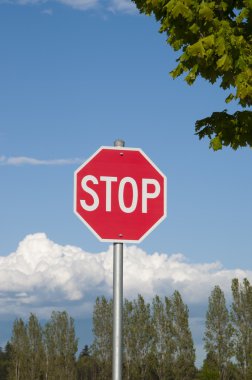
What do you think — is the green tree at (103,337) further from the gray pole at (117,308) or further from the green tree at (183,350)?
the gray pole at (117,308)

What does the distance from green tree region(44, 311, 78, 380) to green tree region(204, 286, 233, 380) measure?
16.9 meters

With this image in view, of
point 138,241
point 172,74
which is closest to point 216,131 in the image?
point 172,74

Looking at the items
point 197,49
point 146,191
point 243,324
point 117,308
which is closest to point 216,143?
point 197,49

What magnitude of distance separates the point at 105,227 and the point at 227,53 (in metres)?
3.19

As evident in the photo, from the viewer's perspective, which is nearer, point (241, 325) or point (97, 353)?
point (241, 325)

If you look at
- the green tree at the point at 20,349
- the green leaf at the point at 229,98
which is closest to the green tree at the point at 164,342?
the green tree at the point at 20,349

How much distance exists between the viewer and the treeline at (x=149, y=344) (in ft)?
211

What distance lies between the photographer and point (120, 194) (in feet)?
16.2

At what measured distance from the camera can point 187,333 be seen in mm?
67562

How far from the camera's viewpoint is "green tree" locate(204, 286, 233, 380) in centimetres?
6431

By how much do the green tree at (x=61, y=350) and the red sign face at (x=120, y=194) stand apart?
72967 millimetres

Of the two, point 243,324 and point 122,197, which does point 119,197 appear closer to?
point 122,197

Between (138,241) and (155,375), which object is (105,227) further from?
(155,375)

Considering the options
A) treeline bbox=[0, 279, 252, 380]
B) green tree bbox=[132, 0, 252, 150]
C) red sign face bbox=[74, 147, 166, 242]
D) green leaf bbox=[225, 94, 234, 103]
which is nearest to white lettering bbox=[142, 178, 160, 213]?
red sign face bbox=[74, 147, 166, 242]
